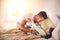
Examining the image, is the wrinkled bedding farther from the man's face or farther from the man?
the man's face

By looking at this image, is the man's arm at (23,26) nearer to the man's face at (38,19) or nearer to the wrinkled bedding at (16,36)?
the wrinkled bedding at (16,36)

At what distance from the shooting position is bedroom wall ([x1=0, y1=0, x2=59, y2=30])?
1635 millimetres

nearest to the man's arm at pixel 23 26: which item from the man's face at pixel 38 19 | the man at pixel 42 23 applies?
the man at pixel 42 23

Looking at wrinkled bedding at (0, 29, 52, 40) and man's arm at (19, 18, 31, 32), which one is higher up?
man's arm at (19, 18, 31, 32)

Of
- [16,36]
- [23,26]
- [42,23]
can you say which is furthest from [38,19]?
[16,36]

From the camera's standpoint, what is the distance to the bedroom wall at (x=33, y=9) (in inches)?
64.4

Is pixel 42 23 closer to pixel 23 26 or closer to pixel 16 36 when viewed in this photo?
pixel 23 26

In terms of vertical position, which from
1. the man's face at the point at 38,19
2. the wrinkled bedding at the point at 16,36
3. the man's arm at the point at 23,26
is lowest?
the wrinkled bedding at the point at 16,36

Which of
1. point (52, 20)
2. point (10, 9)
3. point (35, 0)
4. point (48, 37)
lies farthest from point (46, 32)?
point (10, 9)

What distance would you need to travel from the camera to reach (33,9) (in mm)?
1685

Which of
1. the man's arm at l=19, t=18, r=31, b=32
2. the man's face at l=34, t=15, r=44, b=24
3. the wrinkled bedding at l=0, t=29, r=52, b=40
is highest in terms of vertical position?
the man's face at l=34, t=15, r=44, b=24

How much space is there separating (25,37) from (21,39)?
59mm

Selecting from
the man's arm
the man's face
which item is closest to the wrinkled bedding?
the man's arm

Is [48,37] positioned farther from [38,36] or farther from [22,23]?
[22,23]
